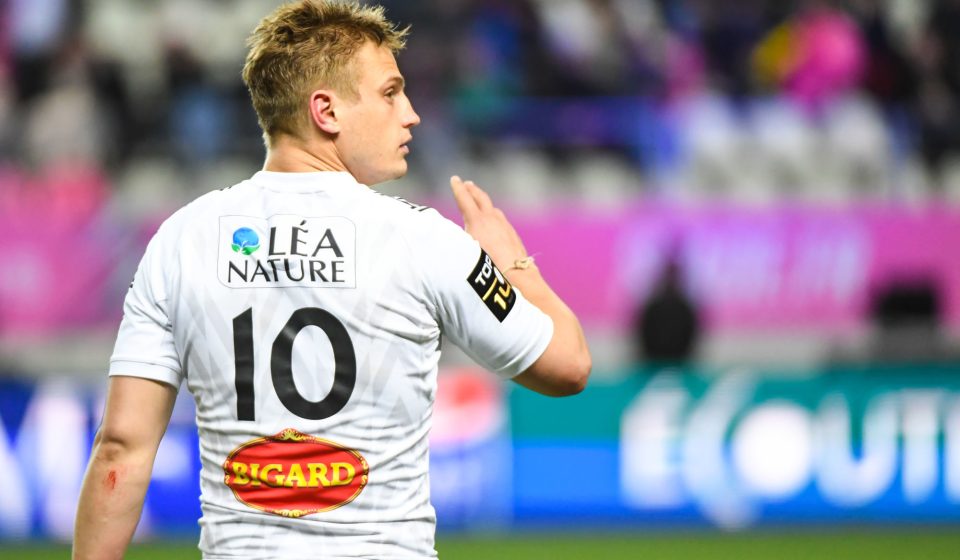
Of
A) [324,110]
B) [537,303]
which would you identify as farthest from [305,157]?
[537,303]

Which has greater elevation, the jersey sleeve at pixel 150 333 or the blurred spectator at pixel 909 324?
the blurred spectator at pixel 909 324

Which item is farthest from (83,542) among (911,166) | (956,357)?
(911,166)

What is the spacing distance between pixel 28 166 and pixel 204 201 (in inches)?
344

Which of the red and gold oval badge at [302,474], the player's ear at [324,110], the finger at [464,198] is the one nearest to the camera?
the red and gold oval badge at [302,474]

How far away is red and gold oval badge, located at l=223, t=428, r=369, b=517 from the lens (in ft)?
8.98

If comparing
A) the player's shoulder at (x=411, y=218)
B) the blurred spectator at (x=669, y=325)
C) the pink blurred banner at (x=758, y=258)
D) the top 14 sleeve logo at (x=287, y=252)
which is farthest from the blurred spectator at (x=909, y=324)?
the top 14 sleeve logo at (x=287, y=252)

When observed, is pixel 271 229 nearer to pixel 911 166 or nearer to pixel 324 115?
pixel 324 115

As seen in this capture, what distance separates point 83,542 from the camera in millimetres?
2809

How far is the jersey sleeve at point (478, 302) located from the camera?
2768 mm

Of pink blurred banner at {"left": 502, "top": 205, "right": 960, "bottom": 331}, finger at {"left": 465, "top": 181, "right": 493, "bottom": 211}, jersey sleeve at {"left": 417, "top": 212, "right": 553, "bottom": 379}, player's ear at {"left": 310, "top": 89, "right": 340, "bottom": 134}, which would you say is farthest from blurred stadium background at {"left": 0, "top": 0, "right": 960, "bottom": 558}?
player's ear at {"left": 310, "top": 89, "right": 340, "bottom": 134}

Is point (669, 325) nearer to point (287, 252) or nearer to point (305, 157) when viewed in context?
point (305, 157)

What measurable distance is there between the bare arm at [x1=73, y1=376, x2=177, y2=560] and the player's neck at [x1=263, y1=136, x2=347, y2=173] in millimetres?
486

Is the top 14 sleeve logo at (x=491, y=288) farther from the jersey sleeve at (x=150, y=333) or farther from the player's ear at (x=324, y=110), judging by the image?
the jersey sleeve at (x=150, y=333)

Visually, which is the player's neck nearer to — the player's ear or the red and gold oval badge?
the player's ear
